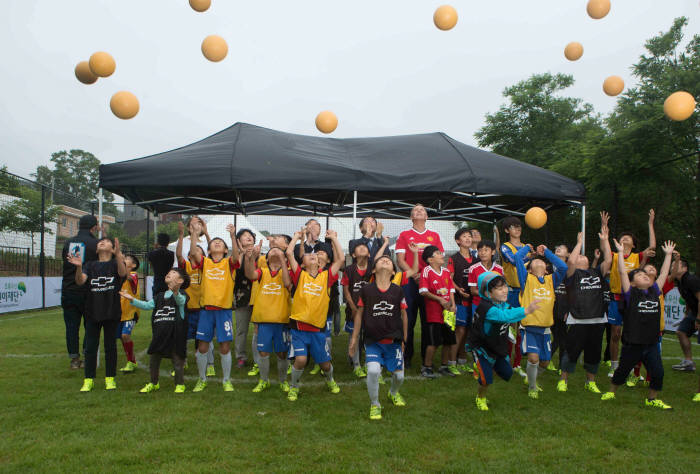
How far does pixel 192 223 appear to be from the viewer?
5898 millimetres

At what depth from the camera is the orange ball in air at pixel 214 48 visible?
7492 mm

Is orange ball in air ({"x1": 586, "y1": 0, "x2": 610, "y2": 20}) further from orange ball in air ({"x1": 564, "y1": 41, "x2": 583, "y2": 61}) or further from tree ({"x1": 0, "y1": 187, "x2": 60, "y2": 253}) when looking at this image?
tree ({"x1": 0, "y1": 187, "x2": 60, "y2": 253})

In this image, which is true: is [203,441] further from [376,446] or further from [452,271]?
[452,271]

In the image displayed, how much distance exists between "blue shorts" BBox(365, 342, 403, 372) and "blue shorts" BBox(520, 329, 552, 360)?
1.80 m

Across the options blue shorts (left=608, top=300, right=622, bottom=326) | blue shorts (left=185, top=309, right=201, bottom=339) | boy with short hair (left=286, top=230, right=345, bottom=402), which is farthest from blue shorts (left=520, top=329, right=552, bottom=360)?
blue shorts (left=185, top=309, right=201, bottom=339)

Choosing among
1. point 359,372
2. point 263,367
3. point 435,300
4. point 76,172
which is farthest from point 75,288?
point 76,172

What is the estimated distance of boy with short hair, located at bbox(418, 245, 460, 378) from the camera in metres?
6.06

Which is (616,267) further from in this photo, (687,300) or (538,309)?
(538,309)

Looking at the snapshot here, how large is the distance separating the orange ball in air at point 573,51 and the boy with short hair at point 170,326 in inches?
283

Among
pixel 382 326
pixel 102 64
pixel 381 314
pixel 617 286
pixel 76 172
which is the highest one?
pixel 76 172

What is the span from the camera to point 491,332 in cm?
A: 488

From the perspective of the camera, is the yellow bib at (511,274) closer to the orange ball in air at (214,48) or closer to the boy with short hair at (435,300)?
the boy with short hair at (435,300)

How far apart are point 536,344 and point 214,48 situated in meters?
6.24

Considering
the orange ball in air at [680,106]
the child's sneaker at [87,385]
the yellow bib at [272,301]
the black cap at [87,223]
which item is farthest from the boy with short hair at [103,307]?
the orange ball in air at [680,106]
